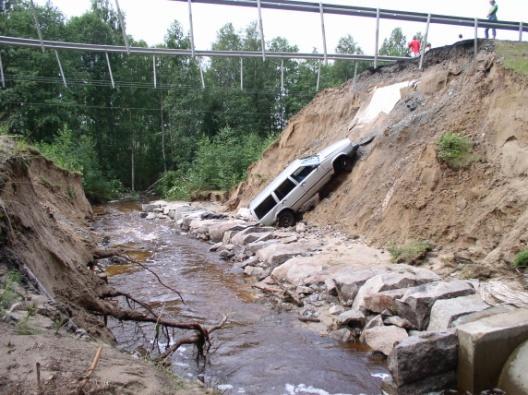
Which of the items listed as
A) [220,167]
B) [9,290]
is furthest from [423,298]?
[220,167]

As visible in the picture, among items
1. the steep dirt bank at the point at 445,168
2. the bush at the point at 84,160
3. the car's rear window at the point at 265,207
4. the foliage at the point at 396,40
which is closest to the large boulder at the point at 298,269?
the steep dirt bank at the point at 445,168

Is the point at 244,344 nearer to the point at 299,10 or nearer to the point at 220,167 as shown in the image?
→ the point at 299,10

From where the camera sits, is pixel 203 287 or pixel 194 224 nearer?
pixel 203 287

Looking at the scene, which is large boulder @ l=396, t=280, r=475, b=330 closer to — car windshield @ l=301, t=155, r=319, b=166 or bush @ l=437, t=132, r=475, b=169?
bush @ l=437, t=132, r=475, b=169

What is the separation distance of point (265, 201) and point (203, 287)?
5915 millimetres

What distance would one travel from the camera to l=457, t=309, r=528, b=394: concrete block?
5332mm

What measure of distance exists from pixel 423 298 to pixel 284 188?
366 inches

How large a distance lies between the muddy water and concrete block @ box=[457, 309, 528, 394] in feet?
3.58

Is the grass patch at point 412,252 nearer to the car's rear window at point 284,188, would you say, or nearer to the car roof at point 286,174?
the car's rear window at point 284,188

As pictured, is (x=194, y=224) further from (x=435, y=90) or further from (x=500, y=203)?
(x=500, y=203)

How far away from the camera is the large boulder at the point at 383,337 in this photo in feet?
21.8

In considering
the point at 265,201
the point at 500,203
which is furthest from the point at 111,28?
the point at 500,203

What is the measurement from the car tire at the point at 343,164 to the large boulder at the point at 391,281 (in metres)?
7.97

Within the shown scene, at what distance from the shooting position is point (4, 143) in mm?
7375
